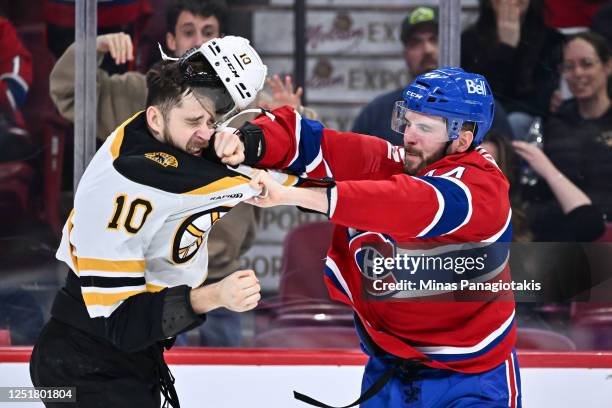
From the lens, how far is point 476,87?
2109 millimetres

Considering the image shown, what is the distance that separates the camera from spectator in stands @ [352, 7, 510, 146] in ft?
9.62

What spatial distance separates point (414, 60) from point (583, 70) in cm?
51

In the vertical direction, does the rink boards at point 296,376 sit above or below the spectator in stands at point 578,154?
below

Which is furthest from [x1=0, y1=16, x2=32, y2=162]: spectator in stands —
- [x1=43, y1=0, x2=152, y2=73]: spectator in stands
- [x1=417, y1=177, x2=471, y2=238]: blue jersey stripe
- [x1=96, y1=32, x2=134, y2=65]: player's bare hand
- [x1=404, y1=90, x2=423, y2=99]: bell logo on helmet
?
[x1=417, y1=177, x2=471, y2=238]: blue jersey stripe

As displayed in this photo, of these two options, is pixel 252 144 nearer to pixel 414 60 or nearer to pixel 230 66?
pixel 230 66

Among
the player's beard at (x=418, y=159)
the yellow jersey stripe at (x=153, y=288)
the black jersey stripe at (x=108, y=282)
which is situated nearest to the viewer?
the black jersey stripe at (x=108, y=282)

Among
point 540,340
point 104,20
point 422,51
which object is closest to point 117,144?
point 104,20

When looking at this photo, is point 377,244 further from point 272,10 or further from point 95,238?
point 272,10

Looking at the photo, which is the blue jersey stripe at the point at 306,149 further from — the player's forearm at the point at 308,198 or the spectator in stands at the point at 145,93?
the spectator in stands at the point at 145,93

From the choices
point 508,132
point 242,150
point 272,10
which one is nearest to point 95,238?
point 242,150

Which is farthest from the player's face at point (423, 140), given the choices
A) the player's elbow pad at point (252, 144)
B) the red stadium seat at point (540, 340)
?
the red stadium seat at point (540, 340)

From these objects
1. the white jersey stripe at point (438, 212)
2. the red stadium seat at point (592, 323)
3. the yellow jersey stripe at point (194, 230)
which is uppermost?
the white jersey stripe at point (438, 212)

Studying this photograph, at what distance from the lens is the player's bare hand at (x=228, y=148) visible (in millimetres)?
1929

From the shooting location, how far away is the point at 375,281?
2.24 meters
